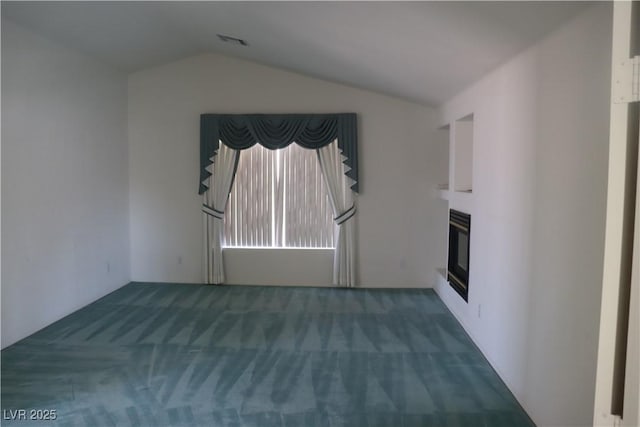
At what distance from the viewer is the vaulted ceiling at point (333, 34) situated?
2.54 meters

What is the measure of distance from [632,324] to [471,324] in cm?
309

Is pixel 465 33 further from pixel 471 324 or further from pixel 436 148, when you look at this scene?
pixel 436 148

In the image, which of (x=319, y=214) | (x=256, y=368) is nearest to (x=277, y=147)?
(x=319, y=214)

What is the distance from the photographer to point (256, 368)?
3.49 m

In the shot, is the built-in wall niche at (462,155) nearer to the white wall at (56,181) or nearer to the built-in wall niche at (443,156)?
the built-in wall niche at (443,156)

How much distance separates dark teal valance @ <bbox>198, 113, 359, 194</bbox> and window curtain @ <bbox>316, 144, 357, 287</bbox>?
107 mm

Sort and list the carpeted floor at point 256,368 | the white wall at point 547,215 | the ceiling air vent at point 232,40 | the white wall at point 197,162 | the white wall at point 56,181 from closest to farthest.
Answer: the white wall at point 547,215 → the carpeted floor at point 256,368 → the white wall at point 56,181 → the ceiling air vent at point 232,40 → the white wall at point 197,162

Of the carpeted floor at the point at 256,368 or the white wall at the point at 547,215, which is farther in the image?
the carpeted floor at the point at 256,368

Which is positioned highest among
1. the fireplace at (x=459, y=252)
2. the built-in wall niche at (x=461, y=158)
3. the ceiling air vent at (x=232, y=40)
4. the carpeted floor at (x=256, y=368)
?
the ceiling air vent at (x=232, y=40)

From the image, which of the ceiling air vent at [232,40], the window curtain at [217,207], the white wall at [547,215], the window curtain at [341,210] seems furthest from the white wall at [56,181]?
the white wall at [547,215]

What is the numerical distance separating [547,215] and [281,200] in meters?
4.01

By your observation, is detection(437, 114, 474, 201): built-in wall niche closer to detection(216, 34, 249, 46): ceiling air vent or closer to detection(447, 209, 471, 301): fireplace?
detection(447, 209, 471, 301): fireplace

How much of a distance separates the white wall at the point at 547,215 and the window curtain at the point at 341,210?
2.32 meters

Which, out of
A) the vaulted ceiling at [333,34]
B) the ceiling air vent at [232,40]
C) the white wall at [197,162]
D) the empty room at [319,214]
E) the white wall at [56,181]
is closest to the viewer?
the empty room at [319,214]
